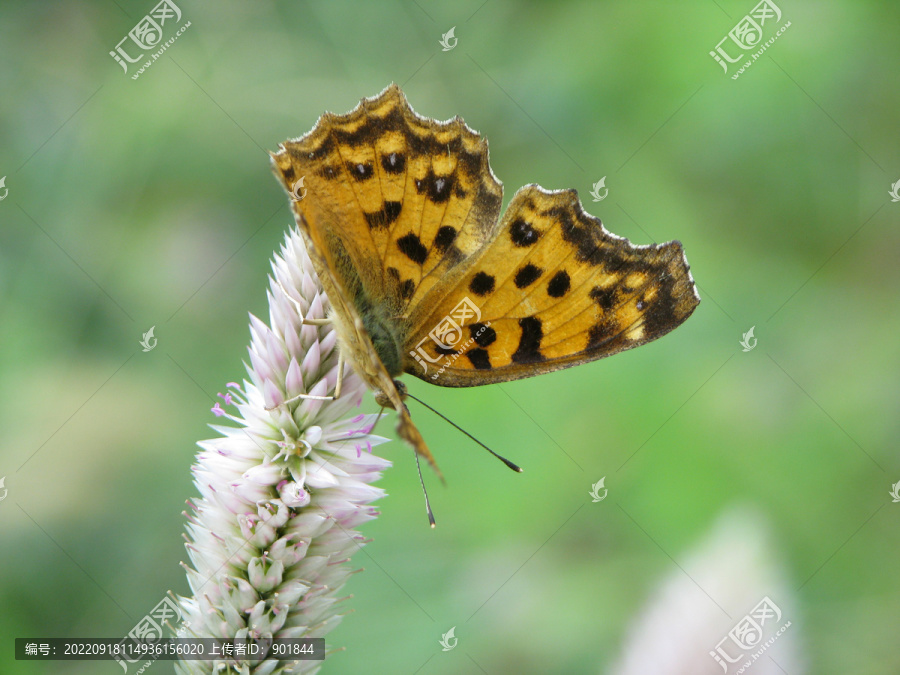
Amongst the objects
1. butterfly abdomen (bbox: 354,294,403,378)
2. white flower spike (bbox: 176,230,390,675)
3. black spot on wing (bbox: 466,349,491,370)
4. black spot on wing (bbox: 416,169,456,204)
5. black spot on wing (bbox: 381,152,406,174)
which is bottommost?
white flower spike (bbox: 176,230,390,675)

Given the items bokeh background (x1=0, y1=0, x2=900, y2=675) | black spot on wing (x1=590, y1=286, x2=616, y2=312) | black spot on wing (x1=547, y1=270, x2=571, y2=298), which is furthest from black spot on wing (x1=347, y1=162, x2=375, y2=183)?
bokeh background (x1=0, y1=0, x2=900, y2=675)

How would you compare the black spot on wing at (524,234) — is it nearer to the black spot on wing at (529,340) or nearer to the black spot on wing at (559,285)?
the black spot on wing at (559,285)

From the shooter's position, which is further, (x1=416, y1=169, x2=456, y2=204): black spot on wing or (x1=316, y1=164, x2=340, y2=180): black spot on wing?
(x1=416, y1=169, x2=456, y2=204): black spot on wing

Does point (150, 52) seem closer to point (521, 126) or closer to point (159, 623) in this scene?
point (521, 126)

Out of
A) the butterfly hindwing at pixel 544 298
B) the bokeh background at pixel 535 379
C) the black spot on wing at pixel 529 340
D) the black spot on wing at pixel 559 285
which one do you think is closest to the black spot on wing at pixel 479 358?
the butterfly hindwing at pixel 544 298

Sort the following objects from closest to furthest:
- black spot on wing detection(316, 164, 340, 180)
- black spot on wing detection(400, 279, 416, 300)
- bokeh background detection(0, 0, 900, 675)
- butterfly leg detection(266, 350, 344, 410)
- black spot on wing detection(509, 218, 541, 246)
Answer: butterfly leg detection(266, 350, 344, 410) → black spot on wing detection(316, 164, 340, 180) → black spot on wing detection(509, 218, 541, 246) → black spot on wing detection(400, 279, 416, 300) → bokeh background detection(0, 0, 900, 675)

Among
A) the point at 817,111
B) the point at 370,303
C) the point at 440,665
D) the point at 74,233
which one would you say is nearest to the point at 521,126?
the point at 817,111

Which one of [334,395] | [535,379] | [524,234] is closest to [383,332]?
[334,395]

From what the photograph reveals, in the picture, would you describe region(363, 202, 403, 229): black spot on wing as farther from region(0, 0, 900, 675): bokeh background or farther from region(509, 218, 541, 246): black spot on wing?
region(0, 0, 900, 675): bokeh background

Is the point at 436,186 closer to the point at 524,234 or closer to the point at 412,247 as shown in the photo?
the point at 412,247
